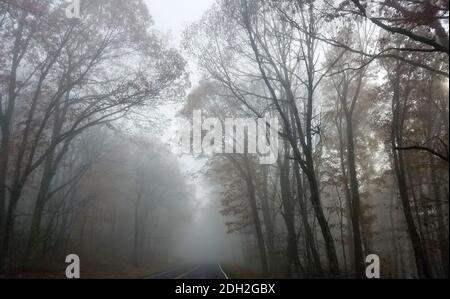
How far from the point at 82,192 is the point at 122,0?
81.3 ft

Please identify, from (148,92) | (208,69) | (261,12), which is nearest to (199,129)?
(148,92)

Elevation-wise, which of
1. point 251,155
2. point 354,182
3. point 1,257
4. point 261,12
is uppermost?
point 261,12

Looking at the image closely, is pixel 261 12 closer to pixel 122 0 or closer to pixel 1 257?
pixel 122 0

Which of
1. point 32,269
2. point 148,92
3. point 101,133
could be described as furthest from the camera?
point 101,133

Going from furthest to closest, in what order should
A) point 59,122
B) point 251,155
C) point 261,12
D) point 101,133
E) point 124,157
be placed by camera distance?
1. point 124,157
2. point 101,133
3. point 251,155
4. point 59,122
5. point 261,12

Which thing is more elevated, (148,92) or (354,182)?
(148,92)

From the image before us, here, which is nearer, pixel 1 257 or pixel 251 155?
pixel 1 257

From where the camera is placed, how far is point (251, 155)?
21312mm

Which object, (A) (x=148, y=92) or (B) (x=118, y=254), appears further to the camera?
(B) (x=118, y=254)

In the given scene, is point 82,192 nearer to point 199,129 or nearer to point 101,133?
point 101,133

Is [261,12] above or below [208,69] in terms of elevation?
above

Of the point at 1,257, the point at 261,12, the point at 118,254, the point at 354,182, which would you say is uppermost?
the point at 261,12

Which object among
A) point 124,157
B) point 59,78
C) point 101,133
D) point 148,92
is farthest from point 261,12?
point 124,157

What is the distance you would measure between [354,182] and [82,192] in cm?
2892
